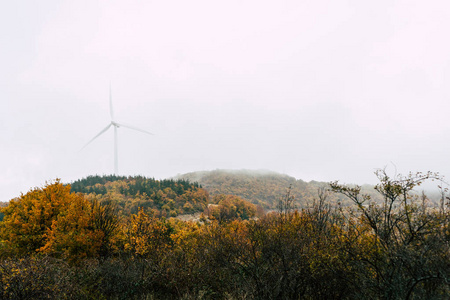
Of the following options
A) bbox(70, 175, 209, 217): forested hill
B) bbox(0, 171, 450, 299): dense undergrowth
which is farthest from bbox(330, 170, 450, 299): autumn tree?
bbox(70, 175, 209, 217): forested hill

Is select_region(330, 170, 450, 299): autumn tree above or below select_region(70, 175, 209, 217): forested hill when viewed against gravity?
above

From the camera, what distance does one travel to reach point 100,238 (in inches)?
1334

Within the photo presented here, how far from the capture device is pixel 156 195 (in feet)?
442

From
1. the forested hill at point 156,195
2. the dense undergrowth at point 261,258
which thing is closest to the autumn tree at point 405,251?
the dense undergrowth at point 261,258

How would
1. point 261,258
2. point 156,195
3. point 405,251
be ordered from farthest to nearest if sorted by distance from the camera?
point 156,195 → point 261,258 → point 405,251

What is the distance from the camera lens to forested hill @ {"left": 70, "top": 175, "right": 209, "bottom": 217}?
119975 mm

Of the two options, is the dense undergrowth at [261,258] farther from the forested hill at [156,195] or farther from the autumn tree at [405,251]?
the forested hill at [156,195]

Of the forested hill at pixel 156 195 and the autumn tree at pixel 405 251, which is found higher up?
the autumn tree at pixel 405 251

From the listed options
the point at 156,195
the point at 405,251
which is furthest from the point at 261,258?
the point at 156,195

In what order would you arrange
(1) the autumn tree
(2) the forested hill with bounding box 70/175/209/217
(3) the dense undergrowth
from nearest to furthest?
(1) the autumn tree < (3) the dense undergrowth < (2) the forested hill with bounding box 70/175/209/217

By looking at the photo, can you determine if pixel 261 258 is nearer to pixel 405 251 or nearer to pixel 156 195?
pixel 405 251

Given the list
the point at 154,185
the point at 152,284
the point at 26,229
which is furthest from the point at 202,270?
the point at 154,185

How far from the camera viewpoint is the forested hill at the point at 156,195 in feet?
394

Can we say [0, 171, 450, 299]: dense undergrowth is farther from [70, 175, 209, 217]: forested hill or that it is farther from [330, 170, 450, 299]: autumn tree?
[70, 175, 209, 217]: forested hill
